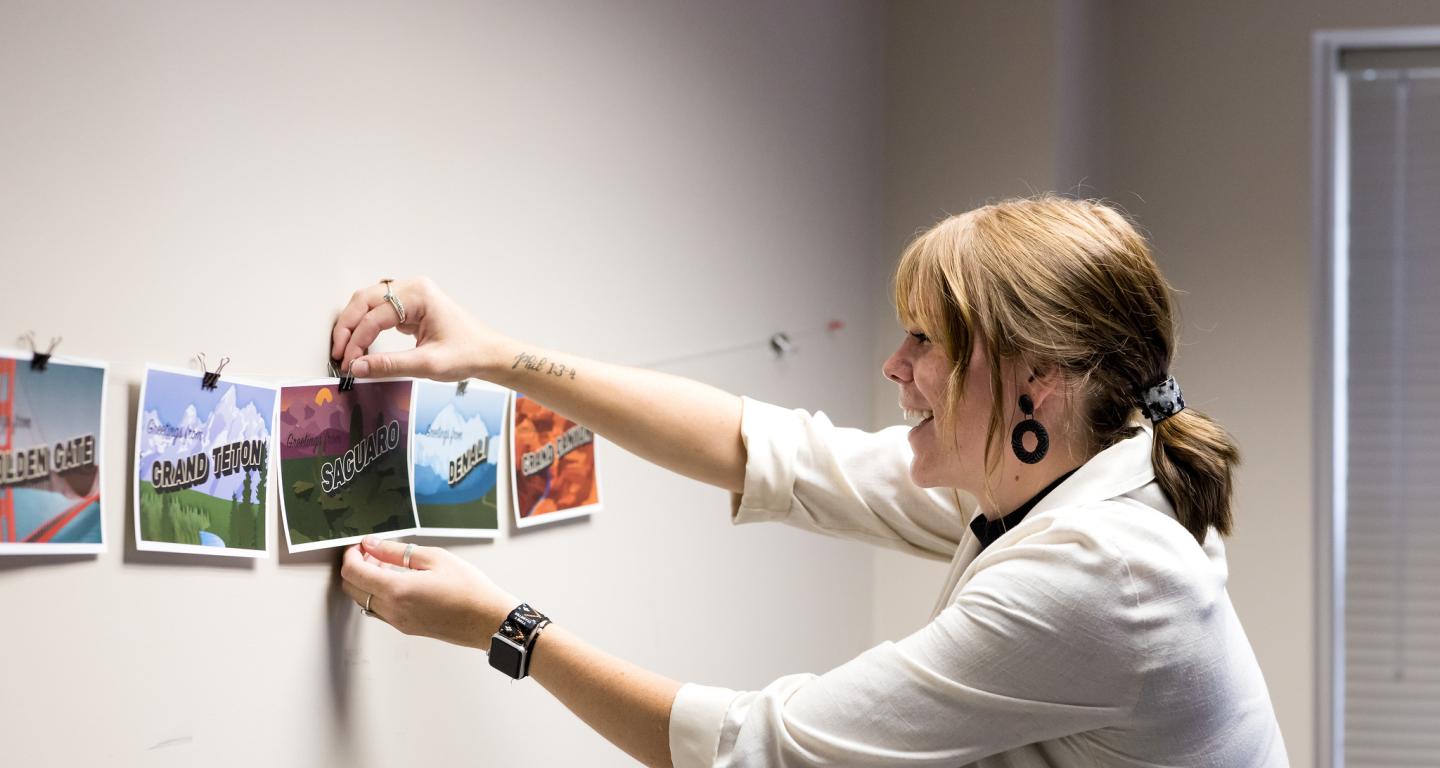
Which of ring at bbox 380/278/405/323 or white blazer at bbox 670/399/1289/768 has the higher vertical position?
ring at bbox 380/278/405/323

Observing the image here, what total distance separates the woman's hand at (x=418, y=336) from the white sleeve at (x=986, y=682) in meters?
0.37

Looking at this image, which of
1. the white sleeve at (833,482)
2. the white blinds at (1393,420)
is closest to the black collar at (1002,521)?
the white sleeve at (833,482)

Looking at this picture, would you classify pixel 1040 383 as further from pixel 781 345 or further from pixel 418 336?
pixel 781 345

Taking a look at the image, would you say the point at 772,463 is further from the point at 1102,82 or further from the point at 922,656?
the point at 1102,82

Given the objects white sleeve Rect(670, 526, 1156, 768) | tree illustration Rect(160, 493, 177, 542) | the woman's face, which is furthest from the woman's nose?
tree illustration Rect(160, 493, 177, 542)

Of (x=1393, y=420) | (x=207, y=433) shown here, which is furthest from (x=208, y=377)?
(x=1393, y=420)

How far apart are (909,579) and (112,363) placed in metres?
1.53

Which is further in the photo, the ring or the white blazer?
the ring

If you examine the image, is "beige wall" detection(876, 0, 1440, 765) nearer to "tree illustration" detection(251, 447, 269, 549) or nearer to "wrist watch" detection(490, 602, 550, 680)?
"wrist watch" detection(490, 602, 550, 680)

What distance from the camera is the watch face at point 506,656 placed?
3.20 feet

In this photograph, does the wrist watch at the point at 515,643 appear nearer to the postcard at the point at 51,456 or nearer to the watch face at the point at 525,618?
the watch face at the point at 525,618

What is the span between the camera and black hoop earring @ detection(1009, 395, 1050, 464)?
1030 millimetres

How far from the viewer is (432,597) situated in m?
0.99

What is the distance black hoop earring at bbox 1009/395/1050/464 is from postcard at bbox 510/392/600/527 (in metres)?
0.47
